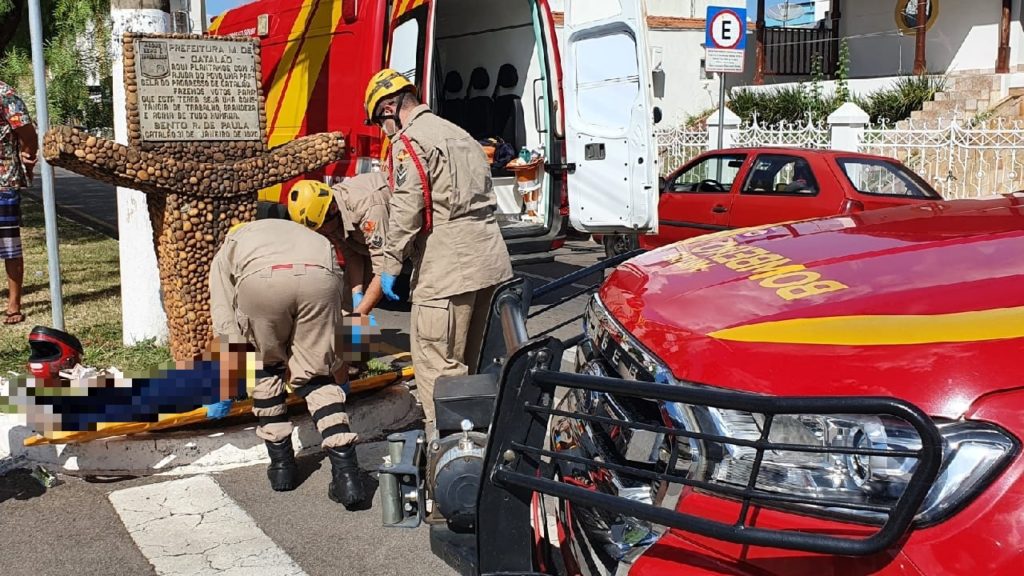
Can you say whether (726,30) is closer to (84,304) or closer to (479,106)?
(479,106)

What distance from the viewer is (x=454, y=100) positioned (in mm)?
11539

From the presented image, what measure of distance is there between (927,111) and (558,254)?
9486 mm

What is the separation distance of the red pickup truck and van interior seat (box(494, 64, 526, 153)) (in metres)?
1.50

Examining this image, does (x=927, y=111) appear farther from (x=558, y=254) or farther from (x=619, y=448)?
(x=619, y=448)

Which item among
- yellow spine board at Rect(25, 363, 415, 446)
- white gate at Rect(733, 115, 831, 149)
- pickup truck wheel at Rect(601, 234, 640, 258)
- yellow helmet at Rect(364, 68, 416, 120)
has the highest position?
yellow helmet at Rect(364, 68, 416, 120)

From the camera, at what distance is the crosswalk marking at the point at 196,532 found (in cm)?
371

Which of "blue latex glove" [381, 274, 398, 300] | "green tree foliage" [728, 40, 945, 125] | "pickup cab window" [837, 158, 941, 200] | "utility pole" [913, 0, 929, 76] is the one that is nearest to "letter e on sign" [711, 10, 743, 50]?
"pickup cab window" [837, 158, 941, 200]

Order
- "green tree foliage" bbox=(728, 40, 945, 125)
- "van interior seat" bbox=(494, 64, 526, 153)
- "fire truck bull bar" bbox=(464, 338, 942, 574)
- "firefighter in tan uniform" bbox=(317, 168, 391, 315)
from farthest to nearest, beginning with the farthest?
"green tree foliage" bbox=(728, 40, 945, 125)
"van interior seat" bbox=(494, 64, 526, 153)
"firefighter in tan uniform" bbox=(317, 168, 391, 315)
"fire truck bull bar" bbox=(464, 338, 942, 574)

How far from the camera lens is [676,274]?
2686mm

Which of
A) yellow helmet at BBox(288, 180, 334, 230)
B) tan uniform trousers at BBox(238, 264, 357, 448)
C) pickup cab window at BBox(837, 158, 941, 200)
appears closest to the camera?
tan uniform trousers at BBox(238, 264, 357, 448)

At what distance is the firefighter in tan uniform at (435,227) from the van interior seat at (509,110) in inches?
236

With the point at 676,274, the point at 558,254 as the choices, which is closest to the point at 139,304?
the point at 676,274

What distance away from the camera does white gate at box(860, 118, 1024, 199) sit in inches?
572

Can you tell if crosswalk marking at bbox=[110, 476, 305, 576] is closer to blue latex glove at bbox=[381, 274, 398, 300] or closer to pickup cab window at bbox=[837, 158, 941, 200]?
blue latex glove at bbox=[381, 274, 398, 300]
